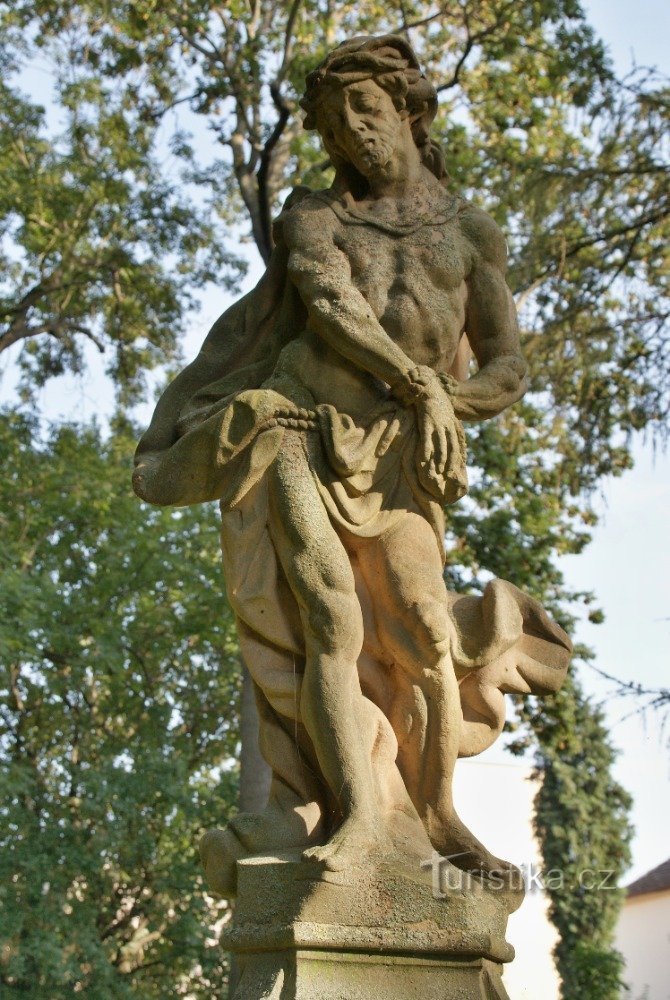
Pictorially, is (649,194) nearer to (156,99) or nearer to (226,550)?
(226,550)

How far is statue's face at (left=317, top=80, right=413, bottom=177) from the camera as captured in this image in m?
4.43

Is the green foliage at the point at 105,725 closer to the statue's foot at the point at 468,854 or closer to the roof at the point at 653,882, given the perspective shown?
the roof at the point at 653,882

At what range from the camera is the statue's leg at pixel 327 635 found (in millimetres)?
3609

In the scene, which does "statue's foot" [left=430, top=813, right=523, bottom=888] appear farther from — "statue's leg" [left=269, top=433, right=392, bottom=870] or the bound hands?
the bound hands

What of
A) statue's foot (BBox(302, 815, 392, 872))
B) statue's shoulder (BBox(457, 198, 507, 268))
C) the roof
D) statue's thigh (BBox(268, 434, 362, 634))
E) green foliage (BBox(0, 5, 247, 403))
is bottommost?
statue's foot (BBox(302, 815, 392, 872))

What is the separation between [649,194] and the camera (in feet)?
28.5

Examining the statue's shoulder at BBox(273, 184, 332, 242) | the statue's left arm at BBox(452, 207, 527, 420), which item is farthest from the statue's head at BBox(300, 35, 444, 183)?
the statue's left arm at BBox(452, 207, 527, 420)

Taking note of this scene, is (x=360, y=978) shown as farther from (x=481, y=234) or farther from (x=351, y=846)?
(x=481, y=234)

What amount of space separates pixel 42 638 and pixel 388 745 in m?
11.4

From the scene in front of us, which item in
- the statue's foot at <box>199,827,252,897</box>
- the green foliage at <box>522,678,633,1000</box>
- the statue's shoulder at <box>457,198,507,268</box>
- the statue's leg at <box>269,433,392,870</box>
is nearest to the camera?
the statue's leg at <box>269,433,392,870</box>

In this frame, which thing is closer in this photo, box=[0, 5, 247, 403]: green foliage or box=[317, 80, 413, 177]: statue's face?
box=[317, 80, 413, 177]: statue's face

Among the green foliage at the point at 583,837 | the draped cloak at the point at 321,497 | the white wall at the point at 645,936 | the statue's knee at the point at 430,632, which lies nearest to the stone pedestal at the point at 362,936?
the draped cloak at the point at 321,497

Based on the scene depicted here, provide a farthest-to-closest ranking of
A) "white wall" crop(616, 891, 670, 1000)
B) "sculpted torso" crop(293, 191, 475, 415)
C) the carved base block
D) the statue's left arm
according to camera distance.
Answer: "white wall" crop(616, 891, 670, 1000), the statue's left arm, "sculpted torso" crop(293, 191, 475, 415), the carved base block

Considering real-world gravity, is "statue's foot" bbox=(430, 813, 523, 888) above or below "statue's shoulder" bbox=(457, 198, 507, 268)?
below
